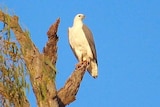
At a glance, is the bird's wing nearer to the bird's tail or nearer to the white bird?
the white bird

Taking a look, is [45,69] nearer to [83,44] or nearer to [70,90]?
[70,90]

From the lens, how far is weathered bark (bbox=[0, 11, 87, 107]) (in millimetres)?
5434

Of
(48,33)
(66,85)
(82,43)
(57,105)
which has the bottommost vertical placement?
(57,105)

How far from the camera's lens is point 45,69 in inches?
219

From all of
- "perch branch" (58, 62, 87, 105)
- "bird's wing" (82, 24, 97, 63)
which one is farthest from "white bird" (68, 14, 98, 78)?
"perch branch" (58, 62, 87, 105)

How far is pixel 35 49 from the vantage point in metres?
5.79

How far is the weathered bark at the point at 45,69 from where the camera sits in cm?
543

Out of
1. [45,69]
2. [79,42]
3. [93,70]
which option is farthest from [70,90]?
[79,42]

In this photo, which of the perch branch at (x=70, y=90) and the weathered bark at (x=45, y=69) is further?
the perch branch at (x=70, y=90)

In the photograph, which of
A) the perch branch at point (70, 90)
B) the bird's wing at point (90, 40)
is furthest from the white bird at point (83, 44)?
the perch branch at point (70, 90)

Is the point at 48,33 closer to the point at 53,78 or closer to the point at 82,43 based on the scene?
the point at 53,78

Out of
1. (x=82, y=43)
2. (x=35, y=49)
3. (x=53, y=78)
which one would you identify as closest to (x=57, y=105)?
(x=53, y=78)

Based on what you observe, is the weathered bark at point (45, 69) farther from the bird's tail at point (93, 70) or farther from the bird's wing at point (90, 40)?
the bird's wing at point (90, 40)

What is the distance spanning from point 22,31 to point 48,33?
332 mm
